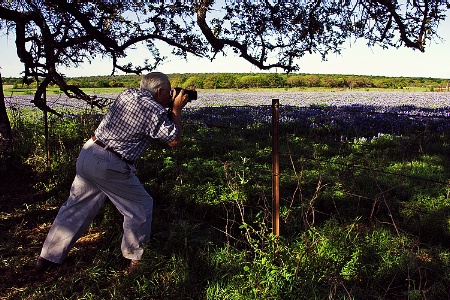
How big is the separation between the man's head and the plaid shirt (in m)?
0.06

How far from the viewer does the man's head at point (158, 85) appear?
11.0 ft

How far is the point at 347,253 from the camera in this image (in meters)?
3.63

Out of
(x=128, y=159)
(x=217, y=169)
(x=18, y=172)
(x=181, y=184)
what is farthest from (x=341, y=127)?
(x=128, y=159)

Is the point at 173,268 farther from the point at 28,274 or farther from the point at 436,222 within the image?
the point at 436,222

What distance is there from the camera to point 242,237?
13.7ft

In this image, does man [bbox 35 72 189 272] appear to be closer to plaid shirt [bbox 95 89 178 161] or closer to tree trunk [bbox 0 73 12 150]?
plaid shirt [bbox 95 89 178 161]

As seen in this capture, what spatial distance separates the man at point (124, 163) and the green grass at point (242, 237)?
213 mm

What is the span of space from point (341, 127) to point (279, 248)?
7910mm

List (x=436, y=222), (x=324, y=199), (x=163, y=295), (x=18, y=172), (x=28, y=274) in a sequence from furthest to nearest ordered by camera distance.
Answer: (x=18, y=172)
(x=324, y=199)
(x=436, y=222)
(x=28, y=274)
(x=163, y=295)

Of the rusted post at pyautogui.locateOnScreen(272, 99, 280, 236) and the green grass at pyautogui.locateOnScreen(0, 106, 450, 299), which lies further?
the rusted post at pyautogui.locateOnScreen(272, 99, 280, 236)

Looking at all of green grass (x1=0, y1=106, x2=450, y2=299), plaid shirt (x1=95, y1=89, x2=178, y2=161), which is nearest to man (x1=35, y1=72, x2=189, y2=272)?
plaid shirt (x1=95, y1=89, x2=178, y2=161)

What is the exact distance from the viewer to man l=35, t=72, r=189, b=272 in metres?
3.24

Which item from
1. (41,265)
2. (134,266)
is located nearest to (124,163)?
(134,266)

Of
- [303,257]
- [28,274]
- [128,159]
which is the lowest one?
[28,274]
